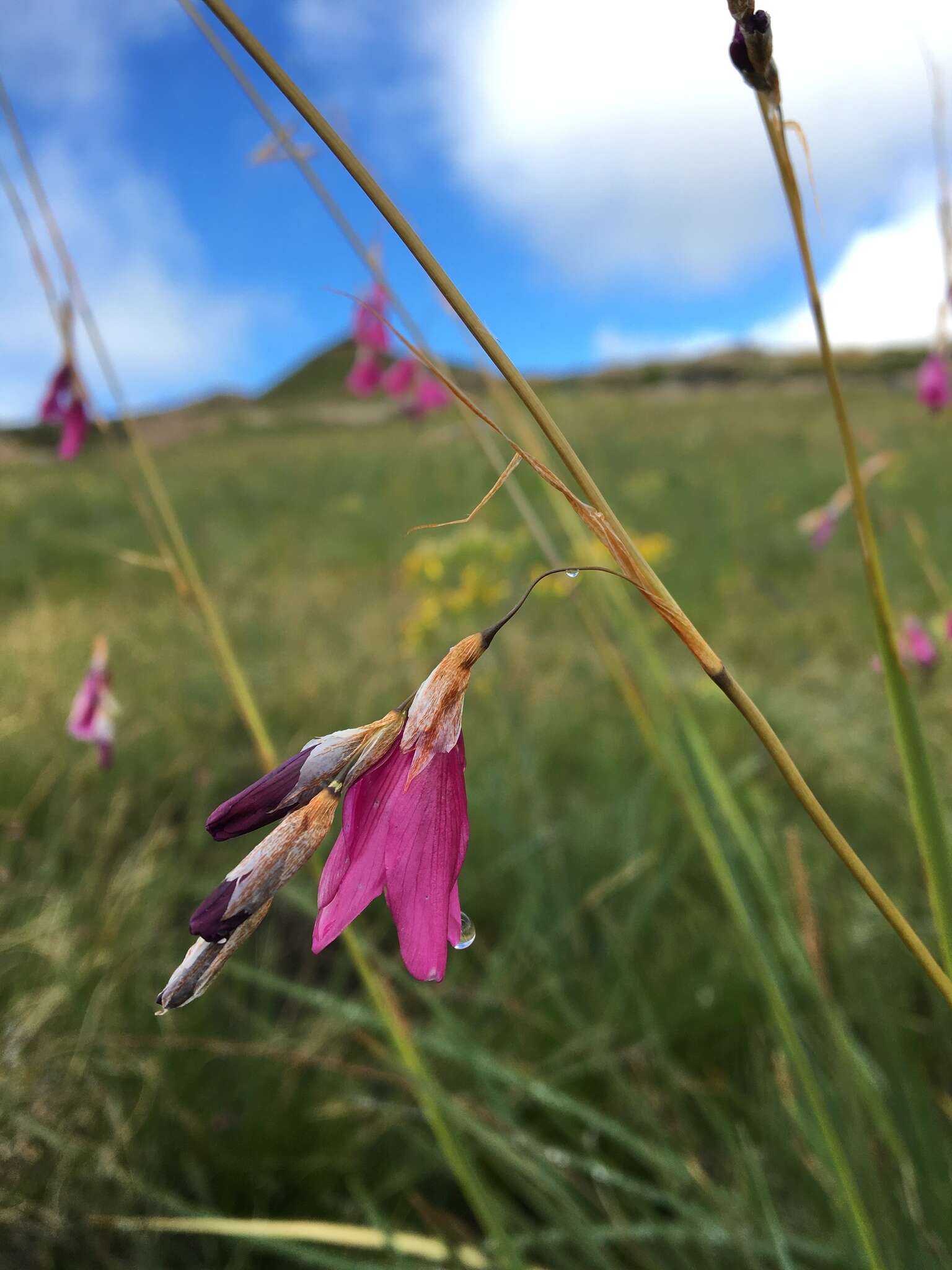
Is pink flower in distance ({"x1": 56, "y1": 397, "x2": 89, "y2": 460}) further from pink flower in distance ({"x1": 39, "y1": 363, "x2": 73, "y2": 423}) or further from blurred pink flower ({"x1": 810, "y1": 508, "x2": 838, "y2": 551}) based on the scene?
blurred pink flower ({"x1": 810, "y1": 508, "x2": 838, "y2": 551})

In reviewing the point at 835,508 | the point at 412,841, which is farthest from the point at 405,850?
the point at 835,508

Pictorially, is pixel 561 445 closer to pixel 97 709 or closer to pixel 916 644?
pixel 97 709

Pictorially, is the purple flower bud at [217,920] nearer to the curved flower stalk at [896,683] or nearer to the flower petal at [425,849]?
the flower petal at [425,849]

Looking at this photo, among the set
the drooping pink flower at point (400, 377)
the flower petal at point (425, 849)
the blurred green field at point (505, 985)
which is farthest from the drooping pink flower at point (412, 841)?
the drooping pink flower at point (400, 377)

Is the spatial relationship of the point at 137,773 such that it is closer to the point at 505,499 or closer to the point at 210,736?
the point at 210,736

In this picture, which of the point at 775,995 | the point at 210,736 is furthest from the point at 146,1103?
the point at 210,736
